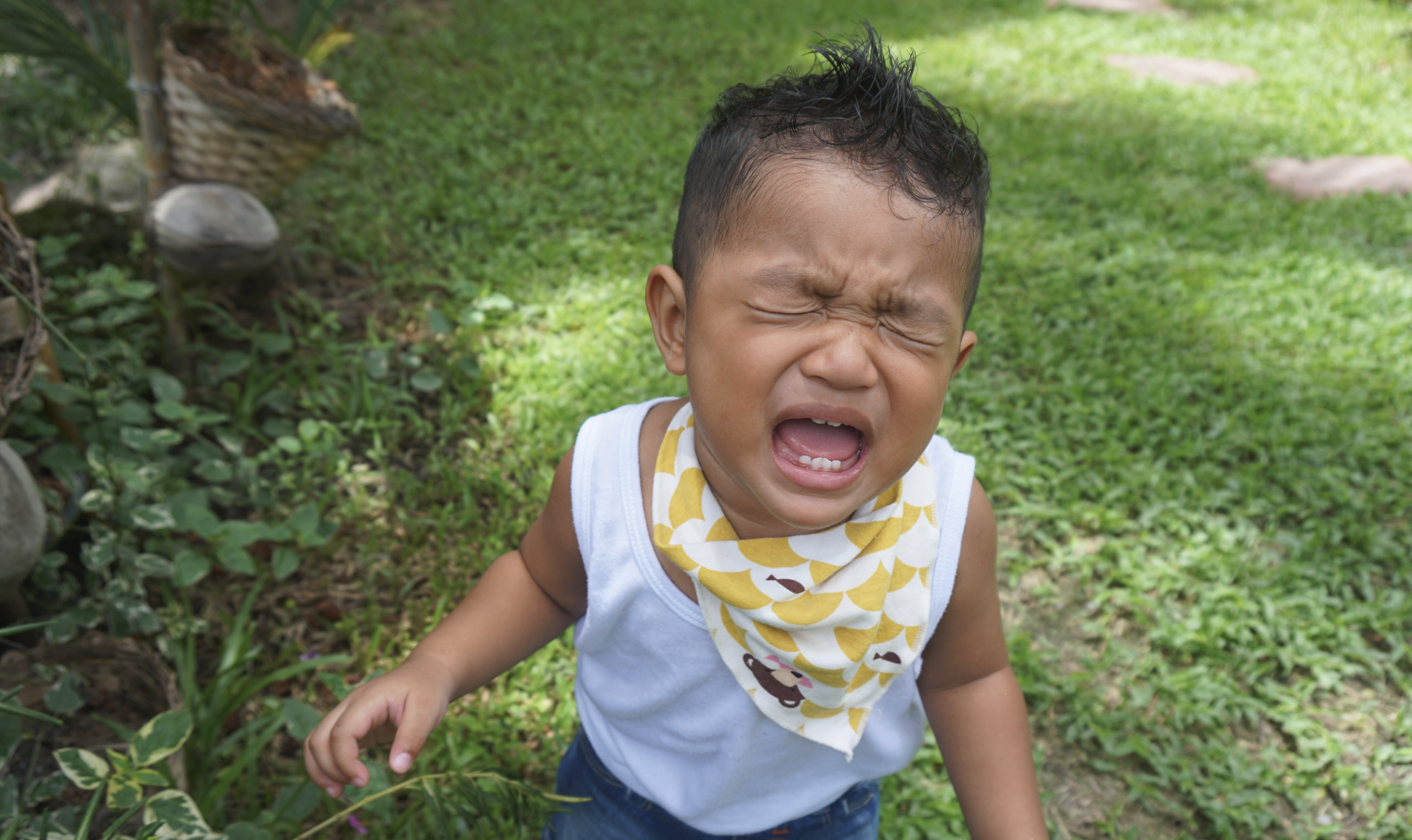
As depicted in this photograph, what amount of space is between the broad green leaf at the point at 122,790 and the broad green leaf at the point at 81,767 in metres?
0.02

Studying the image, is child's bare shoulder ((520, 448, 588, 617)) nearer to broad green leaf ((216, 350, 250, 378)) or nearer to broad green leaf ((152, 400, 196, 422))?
broad green leaf ((152, 400, 196, 422))

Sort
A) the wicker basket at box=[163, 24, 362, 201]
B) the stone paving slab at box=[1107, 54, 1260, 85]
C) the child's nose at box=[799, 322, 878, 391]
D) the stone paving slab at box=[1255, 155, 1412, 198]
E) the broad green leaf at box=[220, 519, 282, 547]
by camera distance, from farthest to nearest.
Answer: the stone paving slab at box=[1107, 54, 1260, 85] → the stone paving slab at box=[1255, 155, 1412, 198] → the wicker basket at box=[163, 24, 362, 201] → the broad green leaf at box=[220, 519, 282, 547] → the child's nose at box=[799, 322, 878, 391]

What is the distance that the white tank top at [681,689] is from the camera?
1272 millimetres

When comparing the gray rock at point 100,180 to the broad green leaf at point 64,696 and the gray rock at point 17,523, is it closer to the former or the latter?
the gray rock at point 17,523

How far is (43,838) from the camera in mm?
1123

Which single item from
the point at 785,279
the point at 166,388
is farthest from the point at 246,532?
the point at 785,279

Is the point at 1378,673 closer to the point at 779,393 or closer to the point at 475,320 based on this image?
the point at 779,393

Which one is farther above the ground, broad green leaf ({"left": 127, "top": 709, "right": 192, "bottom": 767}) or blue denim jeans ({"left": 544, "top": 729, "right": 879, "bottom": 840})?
broad green leaf ({"left": 127, "top": 709, "right": 192, "bottom": 767})

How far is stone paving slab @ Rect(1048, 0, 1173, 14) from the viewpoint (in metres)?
6.99

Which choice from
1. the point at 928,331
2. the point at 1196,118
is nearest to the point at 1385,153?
the point at 1196,118

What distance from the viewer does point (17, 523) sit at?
1.65 m

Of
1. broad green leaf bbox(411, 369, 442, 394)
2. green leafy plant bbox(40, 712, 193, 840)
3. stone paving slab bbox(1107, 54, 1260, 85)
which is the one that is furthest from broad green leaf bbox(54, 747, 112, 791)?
stone paving slab bbox(1107, 54, 1260, 85)

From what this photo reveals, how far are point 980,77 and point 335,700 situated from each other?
5.09 metres

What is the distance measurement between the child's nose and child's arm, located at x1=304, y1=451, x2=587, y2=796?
0.47 meters
